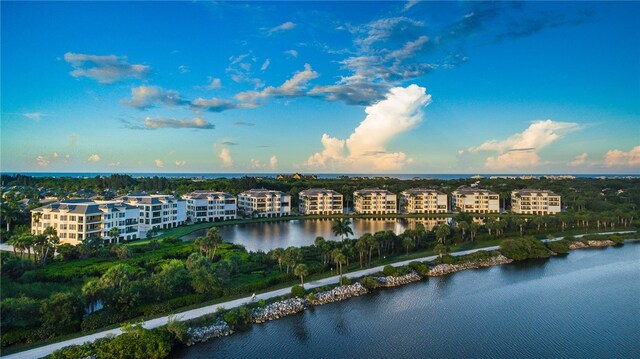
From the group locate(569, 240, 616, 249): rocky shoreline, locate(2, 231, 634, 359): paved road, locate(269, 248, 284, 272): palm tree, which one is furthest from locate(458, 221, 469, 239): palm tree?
locate(269, 248, 284, 272): palm tree

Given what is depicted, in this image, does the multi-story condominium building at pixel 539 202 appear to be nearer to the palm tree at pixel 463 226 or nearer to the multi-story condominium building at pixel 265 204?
the palm tree at pixel 463 226

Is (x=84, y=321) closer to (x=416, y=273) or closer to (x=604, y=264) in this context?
(x=416, y=273)

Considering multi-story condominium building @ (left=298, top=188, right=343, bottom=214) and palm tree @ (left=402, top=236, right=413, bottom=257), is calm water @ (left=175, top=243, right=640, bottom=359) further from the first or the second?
multi-story condominium building @ (left=298, top=188, right=343, bottom=214)

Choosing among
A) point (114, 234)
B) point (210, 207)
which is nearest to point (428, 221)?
point (210, 207)

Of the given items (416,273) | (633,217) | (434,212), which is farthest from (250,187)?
A: (633,217)

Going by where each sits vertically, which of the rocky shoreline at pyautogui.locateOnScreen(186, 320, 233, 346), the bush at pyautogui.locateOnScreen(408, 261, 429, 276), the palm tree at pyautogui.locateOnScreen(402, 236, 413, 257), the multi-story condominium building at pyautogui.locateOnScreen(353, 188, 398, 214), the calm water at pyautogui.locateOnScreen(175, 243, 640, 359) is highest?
the multi-story condominium building at pyautogui.locateOnScreen(353, 188, 398, 214)

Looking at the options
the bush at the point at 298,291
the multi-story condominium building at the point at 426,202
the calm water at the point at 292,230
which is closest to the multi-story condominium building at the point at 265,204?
the calm water at the point at 292,230
